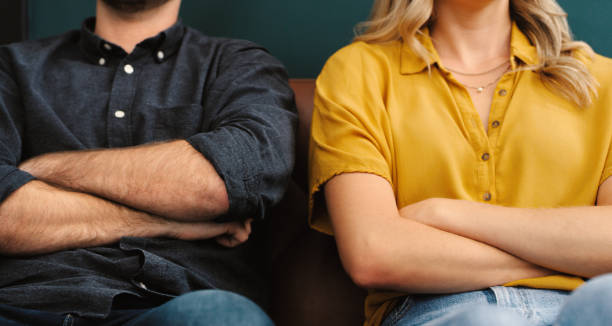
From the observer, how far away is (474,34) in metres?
1.17

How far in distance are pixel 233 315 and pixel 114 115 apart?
63 centimetres

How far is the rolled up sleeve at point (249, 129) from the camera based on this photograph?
0.95 m

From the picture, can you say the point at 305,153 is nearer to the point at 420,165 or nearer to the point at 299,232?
the point at 299,232

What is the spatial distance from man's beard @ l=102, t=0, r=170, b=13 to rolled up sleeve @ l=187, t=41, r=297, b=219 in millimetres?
243

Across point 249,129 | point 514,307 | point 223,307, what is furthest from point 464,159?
point 223,307

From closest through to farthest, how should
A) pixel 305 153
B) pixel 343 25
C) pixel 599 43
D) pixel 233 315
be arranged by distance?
pixel 233 315 < pixel 305 153 < pixel 599 43 < pixel 343 25

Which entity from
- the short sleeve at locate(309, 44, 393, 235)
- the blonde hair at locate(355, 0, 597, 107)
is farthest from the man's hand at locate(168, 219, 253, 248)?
the blonde hair at locate(355, 0, 597, 107)

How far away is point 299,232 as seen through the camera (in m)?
1.29

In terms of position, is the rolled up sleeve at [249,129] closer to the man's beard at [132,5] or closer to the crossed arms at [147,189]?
the crossed arms at [147,189]

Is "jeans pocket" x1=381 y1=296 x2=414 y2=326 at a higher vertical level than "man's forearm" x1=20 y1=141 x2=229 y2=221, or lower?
lower

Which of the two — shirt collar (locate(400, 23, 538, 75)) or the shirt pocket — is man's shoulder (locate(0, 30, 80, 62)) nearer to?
the shirt pocket

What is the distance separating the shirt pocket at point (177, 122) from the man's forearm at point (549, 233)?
0.59m

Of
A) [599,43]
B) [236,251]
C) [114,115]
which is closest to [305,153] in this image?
[236,251]

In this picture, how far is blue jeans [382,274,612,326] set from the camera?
55cm
